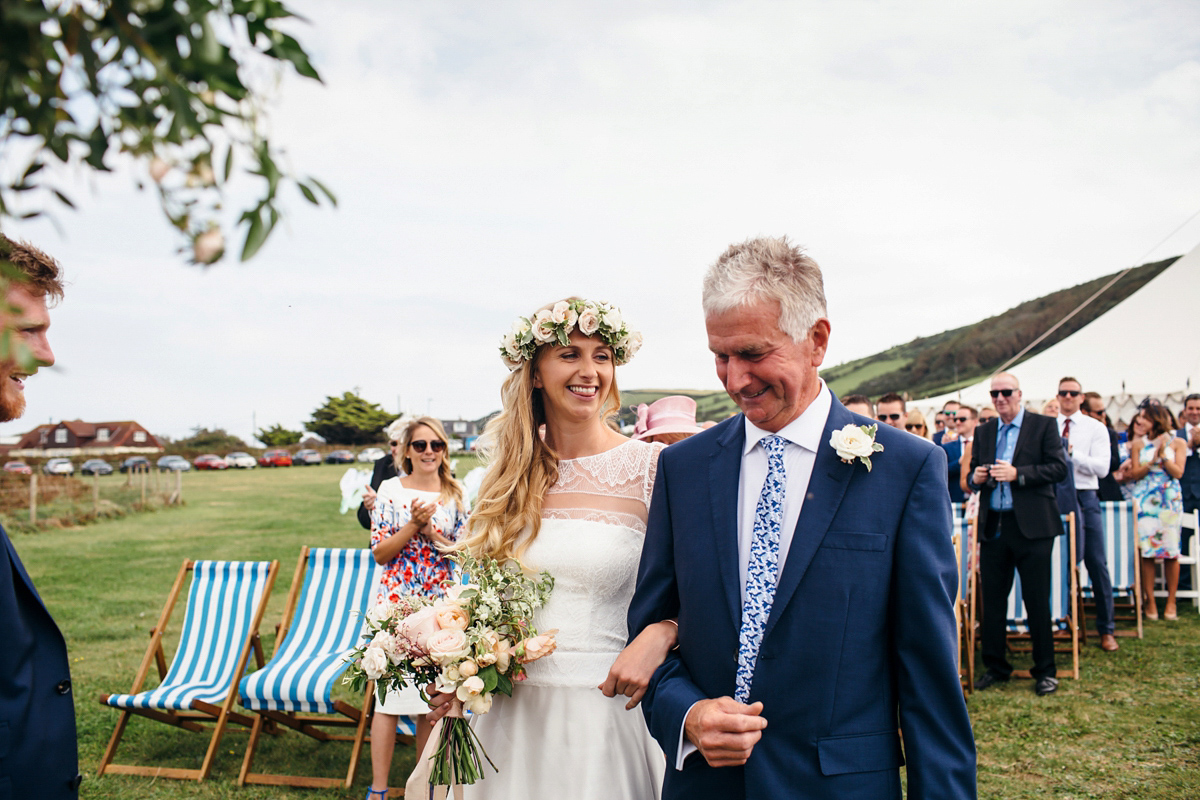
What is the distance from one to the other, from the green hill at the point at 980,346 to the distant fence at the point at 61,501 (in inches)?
759

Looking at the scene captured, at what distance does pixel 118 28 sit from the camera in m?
0.84

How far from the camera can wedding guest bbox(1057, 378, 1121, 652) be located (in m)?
8.25

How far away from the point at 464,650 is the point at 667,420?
2591 millimetres

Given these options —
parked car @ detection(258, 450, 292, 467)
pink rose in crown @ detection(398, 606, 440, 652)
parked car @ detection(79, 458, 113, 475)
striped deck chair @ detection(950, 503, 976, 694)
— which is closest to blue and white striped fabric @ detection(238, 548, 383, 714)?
pink rose in crown @ detection(398, 606, 440, 652)

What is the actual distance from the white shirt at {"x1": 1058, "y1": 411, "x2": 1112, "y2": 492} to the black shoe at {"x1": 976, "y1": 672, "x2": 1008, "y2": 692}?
2486 millimetres

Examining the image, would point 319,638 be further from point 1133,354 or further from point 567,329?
Answer: point 1133,354

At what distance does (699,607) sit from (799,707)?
37 cm

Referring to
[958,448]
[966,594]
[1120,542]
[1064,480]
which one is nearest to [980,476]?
[1064,480]

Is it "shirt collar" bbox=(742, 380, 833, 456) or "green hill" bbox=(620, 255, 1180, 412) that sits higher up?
"green hill" bbox=(620, 255, 1180, 412)

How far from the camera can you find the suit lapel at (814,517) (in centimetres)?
207

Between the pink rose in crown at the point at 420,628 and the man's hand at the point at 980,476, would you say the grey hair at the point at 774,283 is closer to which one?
the pink rose in crown at the point at 420,628

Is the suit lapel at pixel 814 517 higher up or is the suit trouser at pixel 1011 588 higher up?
the suit lapel at pixel 814 517

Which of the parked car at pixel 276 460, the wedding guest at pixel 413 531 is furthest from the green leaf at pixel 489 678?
the parked car at pixel 276 460

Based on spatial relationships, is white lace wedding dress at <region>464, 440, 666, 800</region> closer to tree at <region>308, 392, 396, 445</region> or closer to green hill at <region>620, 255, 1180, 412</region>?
green hill at <region>620, 255, 1180, 412</region>
